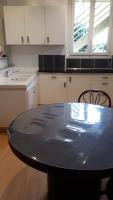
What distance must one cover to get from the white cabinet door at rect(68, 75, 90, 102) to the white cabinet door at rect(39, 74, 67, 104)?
108mm

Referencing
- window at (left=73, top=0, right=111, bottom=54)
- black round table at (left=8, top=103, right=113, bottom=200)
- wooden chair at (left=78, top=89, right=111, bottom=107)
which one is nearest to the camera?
black round table at (left=8, top=103, right=113, bottom=200)

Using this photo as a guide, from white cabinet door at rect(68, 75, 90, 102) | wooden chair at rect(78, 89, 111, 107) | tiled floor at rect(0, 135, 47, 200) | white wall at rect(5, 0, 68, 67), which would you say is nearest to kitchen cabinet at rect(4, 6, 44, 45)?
white wall at rect(5, 0, 68, 67)

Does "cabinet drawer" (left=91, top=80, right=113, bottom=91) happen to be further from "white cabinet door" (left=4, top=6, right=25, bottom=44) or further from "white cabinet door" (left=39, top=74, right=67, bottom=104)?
"white cabinet door" (left=4, top=6, right=25, bottom=44)

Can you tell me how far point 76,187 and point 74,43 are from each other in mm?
3457

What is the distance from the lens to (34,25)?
375cm

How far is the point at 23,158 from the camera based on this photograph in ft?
3.72

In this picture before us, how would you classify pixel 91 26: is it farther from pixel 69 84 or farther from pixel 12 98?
pixel 12 98

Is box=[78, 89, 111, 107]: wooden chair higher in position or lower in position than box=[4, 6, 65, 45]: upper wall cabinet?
lower

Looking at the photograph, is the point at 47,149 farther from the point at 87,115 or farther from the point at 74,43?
the point at 74,43

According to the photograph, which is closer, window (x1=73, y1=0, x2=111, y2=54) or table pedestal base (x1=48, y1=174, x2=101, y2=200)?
table pedestal base (x1=48, y1=174, x2=101, y2=200)

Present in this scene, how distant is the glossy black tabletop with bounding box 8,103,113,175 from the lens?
105cm

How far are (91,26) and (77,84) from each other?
1.36 meters

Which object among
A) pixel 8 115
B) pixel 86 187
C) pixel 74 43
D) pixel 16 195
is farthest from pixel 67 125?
pixel 74 43

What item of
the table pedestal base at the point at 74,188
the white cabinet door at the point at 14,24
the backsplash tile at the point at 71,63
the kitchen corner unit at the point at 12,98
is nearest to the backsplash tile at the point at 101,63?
the backsplash tile at the point at 71,63
